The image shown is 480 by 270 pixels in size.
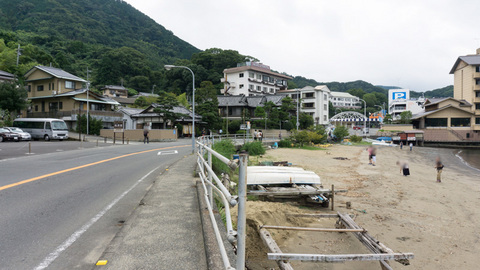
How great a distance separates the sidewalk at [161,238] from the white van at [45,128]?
32605 mm

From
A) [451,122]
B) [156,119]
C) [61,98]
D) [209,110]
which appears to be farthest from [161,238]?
[451,122]

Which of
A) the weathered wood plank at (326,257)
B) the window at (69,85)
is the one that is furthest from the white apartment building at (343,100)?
the weathered wood plank at (326,257)

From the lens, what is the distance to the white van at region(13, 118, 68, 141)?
3275 cm

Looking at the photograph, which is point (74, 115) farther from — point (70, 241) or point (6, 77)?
point (70, 241)

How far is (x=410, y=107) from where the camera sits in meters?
99.7

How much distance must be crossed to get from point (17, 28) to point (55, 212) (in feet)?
399

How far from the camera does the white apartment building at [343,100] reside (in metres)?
119

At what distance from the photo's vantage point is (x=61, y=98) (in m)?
44.8

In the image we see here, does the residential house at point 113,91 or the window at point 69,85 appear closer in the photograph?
the window at point 69,85

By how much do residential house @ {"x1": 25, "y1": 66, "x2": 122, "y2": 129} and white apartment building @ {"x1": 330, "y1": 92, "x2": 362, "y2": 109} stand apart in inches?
3687

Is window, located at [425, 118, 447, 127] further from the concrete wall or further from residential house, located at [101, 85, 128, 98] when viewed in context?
residential house, located at [101, 85, 128, 98]

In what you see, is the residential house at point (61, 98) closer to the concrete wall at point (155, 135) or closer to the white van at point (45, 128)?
the concrete wall at point (155, 135)

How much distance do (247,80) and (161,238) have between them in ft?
215

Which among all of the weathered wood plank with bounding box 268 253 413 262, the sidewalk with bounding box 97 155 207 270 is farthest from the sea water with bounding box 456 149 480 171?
the sidewalk with bounding box 97 155 207 270
